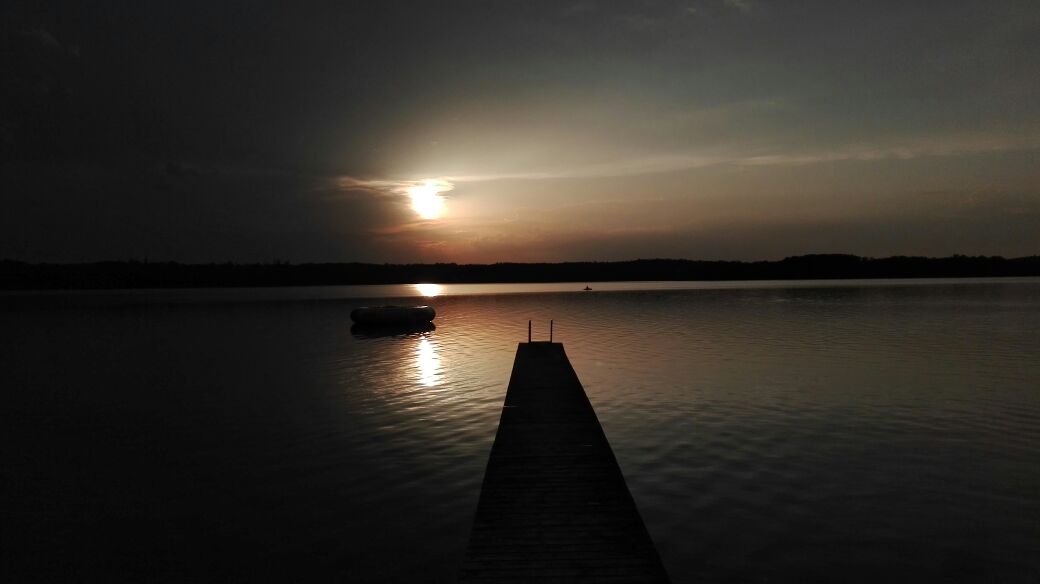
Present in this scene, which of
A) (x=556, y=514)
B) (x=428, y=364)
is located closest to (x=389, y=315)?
(x=428, y=364)

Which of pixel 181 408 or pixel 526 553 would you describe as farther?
pixel 181 408

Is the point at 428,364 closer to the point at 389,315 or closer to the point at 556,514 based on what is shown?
the point at 556,514

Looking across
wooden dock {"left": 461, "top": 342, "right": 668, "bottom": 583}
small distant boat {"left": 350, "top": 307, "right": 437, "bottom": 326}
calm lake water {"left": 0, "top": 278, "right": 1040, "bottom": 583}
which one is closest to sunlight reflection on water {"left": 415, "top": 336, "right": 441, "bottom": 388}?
calm lake water {"left": 0, "top": 278, "right": 1040, "bottom": 583}

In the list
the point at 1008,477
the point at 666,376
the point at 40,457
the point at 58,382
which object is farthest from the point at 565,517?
the point at 58,382

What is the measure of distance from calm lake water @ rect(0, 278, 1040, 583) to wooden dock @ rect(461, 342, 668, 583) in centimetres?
161

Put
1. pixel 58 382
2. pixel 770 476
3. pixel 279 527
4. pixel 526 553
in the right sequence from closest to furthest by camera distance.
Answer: pixel 526 553
pixel 279 527
pixel 770 476
pixel 58 382

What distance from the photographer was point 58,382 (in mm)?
33312

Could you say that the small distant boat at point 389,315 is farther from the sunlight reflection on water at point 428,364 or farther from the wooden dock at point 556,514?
the wooden dock at point 556,514

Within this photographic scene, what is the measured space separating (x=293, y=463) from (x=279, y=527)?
5039mm

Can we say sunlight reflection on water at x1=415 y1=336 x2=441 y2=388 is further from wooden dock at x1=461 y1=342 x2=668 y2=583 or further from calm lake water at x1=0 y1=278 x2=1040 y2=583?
wooden dock at x1=461 y1=342 x2=668 y2=583

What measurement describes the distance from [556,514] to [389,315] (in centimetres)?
5905

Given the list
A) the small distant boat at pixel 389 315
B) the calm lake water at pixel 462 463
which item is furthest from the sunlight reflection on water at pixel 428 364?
the small distant boat at pixel 389 315

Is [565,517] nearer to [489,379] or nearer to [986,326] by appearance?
[489,379]

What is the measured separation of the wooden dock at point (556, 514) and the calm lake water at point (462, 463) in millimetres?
1610
